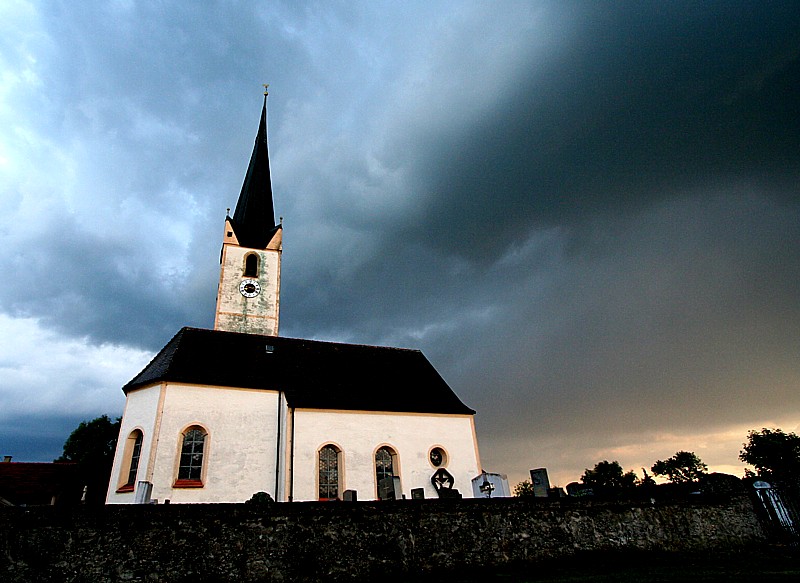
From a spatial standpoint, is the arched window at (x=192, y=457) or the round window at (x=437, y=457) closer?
the arched window at (x=192, y=457)

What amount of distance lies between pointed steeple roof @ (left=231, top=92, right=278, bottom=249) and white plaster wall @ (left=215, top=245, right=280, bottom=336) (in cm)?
138

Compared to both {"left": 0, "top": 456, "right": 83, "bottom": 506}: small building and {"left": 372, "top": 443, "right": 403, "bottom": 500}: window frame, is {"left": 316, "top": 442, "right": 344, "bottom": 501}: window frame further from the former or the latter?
{"left": 0, "top": 456, "right": 83, "bottom": 506}: small building

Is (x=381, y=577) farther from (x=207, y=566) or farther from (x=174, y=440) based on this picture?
(x=174, y=440)

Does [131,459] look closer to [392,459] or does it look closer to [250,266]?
[392,459]

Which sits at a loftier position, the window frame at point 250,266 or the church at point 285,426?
the window frame at point 250,266

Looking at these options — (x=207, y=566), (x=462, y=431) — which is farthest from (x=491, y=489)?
(x=207, y=566)

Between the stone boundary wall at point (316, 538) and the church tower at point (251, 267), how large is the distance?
25.2 meters

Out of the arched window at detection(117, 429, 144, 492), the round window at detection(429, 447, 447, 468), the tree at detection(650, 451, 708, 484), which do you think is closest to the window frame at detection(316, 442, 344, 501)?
the round window at detection(429, 447, 447, 468)

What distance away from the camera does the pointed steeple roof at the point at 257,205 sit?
3853 cm

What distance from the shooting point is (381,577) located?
33.9 ft

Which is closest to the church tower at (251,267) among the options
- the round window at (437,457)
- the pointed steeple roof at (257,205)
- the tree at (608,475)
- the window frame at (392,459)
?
the pointed steeple roof at (257,205)

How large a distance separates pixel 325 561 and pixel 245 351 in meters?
16.7

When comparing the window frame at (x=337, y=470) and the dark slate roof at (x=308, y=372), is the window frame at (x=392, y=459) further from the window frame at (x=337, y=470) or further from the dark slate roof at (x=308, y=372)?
the dark slate roof at (x=308, y=372)

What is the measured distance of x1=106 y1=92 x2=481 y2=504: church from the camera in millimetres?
19297
